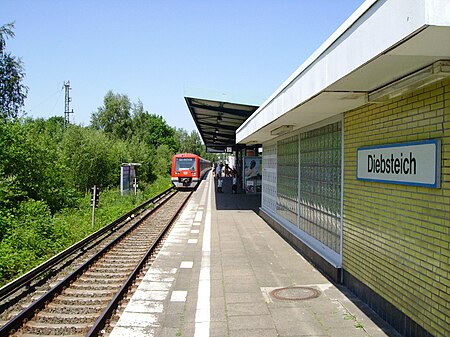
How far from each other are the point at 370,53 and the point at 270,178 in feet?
39.4

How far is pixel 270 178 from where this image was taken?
15.5 meters

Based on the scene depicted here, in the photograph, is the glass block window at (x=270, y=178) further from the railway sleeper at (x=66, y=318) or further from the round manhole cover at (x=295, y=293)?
the railway sleeper at (x=66, y=318)

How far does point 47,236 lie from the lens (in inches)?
444

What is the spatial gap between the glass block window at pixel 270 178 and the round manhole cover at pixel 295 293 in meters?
7.39

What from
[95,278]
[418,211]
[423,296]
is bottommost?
[95,278]

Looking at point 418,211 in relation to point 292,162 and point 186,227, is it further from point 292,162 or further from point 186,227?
point 186,227

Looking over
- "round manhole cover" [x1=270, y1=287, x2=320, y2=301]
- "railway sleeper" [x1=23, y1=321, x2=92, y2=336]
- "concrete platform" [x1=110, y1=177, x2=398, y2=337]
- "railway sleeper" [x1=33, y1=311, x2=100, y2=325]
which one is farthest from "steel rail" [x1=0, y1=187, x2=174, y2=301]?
"round manhole cover" [x1=270, y1=287, x2=320, y2=301]

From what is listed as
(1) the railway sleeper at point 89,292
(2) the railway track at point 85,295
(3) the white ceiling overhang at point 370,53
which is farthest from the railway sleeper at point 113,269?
(3) the white ceiling overhang at point 370,53

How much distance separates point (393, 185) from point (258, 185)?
21.9 meters

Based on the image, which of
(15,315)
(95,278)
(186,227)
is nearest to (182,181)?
(186,227)

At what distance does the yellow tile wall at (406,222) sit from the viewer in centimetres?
423

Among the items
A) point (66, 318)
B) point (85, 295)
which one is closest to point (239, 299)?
point (66, 318)

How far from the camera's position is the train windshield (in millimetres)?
33062

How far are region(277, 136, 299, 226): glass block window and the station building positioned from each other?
2.88 meters
